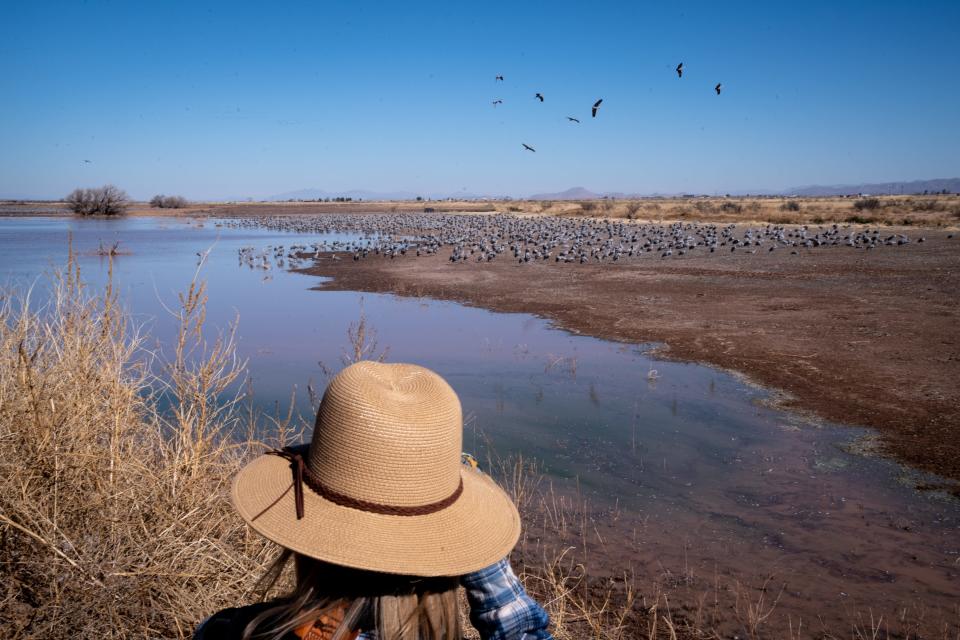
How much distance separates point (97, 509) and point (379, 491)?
3063mm

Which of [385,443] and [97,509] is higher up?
[385,443]

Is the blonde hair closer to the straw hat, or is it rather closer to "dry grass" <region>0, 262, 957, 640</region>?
the straw hat

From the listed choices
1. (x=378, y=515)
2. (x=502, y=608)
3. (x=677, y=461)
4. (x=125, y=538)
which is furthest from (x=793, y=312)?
(x=378, y=515)

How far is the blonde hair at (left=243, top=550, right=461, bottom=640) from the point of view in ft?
4.67

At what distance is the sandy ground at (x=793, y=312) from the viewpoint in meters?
8.36

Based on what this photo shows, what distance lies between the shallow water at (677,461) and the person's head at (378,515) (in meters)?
3.13

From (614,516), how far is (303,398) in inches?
178

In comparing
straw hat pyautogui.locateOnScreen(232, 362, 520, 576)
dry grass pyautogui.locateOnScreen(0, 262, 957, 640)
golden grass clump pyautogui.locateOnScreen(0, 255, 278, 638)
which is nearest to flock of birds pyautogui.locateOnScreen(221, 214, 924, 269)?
dry grass pyautogui.locateOnScreen(0, 262, 957, 640)

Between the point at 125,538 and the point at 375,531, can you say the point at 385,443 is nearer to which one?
the point at 375,531

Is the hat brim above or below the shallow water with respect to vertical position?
above

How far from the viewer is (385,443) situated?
141 centimetres

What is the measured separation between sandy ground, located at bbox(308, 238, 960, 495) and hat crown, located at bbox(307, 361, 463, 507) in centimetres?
689

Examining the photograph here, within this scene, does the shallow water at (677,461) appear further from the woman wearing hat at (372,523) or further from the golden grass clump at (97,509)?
the woman wearing hat at (372,523)

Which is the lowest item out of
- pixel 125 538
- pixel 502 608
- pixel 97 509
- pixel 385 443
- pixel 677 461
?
pixel 677 461
